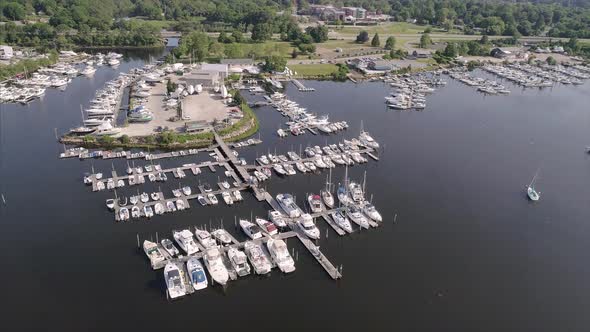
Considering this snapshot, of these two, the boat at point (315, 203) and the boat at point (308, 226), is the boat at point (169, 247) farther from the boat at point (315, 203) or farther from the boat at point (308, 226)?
the boat at point (315, 203)

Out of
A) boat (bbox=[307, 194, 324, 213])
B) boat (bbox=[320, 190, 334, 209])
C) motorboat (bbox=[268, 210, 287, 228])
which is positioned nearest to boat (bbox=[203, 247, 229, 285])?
motorboat (bbox=[268, 210, 287, 228])

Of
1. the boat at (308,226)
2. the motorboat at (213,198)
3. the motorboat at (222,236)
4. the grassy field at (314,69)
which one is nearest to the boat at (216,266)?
the motorboat at (222,236)

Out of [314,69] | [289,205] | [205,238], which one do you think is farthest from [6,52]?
[289,205]

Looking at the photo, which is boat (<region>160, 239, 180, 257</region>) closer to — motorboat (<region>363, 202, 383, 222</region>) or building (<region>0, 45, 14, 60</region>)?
motorboat (<region>363, 202, 383, 222</region>)

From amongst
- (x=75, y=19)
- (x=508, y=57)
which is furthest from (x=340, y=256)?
(x=75, y=19)

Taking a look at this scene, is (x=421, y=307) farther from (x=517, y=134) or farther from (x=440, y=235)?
(x=517, y=134)

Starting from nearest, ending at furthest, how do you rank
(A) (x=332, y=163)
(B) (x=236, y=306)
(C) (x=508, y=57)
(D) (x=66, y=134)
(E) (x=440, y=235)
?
1. (B) (x=236, y=306)
2. (E) (x=440, y=235)
3. (A) (x=332, y=163)
4. (D) (x=66, y=134)
5. (C) (x=508, y=57)
